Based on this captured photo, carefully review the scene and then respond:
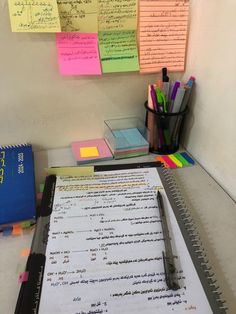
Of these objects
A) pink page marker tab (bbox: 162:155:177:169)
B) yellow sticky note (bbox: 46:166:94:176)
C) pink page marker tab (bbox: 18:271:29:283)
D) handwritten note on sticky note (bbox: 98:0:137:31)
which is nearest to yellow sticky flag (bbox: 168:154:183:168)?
pink page marker tab (bbox: 162:155:177:169)

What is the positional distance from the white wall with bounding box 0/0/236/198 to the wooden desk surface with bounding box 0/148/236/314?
0.13ft

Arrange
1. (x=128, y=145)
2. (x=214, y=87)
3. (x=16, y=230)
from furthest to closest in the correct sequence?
(x=128, y=145) → (x=214, y=87) → (x=16, y=230)

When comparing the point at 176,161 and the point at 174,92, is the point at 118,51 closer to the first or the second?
the point at 174,92

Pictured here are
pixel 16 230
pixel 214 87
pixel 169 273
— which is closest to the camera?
pixel 169 273

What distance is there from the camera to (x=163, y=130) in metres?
0.78

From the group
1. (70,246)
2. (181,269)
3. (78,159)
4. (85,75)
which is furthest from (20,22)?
(181,269)

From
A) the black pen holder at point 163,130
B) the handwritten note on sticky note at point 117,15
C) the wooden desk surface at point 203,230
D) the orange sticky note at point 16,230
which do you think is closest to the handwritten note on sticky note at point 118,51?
the handwritten note on sticky note at point 117,15

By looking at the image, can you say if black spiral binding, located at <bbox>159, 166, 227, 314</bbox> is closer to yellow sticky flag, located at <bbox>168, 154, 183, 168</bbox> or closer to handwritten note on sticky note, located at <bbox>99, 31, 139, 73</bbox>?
yellow sticky flag, located at <bbox>168, 154, 183, 168</bbox>

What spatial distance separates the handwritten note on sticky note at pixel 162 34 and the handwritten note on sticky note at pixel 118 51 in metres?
0.02

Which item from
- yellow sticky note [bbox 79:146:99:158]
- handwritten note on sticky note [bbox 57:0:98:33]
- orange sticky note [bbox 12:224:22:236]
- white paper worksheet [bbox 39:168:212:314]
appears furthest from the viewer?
yellow sticky note [bbox 79:146:99:158]

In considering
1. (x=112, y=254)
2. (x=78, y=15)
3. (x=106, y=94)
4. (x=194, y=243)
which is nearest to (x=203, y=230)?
(x=194, y=243)

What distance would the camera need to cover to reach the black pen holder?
759mm

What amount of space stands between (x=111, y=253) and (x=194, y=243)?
147 mm

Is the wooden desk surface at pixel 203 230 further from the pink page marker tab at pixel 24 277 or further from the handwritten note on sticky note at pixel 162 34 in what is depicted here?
the handwritten note on sticky note at pixel 162 34
